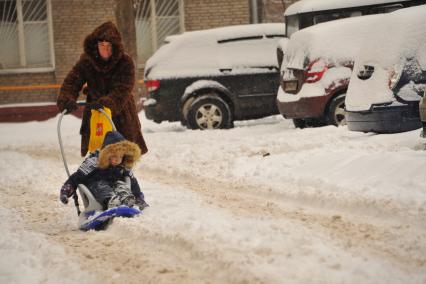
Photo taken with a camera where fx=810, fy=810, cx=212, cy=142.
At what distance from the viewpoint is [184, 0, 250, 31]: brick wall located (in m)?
22.2

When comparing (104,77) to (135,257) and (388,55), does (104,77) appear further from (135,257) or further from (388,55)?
(388,55)

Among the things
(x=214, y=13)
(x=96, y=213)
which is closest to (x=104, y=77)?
(x=96, y=213)

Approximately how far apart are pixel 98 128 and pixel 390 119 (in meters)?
4.20

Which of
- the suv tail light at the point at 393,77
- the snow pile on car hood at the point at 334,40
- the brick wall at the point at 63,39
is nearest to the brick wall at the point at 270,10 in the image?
the brick wall at the point at 63,39

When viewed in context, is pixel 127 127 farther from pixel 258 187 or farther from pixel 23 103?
pixel 23 103

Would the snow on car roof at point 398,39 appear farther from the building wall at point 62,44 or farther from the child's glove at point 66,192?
the building wall at point 62,44

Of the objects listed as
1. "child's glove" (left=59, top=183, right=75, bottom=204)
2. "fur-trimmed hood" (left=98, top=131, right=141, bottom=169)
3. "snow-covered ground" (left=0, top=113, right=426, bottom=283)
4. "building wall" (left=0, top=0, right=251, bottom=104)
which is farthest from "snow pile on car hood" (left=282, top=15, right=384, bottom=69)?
"building wall" (left=0, top=0, right=251, bottom=104)

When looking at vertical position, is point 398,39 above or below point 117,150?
above

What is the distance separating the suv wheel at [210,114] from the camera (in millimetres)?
14719

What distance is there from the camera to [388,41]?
9.83 meters

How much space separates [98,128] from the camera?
22.9 ft

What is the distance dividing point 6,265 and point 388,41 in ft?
20.3

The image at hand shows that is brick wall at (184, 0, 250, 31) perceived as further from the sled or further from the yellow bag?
the sled

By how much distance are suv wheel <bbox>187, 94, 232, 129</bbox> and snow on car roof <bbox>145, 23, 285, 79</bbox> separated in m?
0.56
